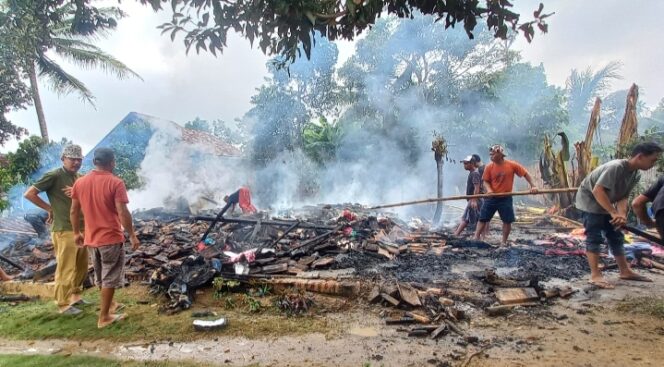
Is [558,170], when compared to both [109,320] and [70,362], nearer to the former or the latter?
[109,320]

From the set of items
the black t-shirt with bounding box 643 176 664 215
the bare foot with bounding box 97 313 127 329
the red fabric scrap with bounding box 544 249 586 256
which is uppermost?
the black t-shirt with bounding box 643 176 664 215

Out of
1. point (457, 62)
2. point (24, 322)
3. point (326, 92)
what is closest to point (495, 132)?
point (457, 62)

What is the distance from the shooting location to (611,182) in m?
4.48

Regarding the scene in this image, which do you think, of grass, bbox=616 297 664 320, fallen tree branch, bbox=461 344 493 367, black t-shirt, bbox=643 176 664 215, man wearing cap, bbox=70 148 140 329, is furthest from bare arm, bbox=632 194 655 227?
man wearing cap, bbox=70 148 140 329

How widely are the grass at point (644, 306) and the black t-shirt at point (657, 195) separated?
107cm

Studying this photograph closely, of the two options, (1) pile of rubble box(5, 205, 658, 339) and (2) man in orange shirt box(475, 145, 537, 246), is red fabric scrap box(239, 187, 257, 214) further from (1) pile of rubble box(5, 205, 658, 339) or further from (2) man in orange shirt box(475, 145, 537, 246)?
(2) man in orange shirt box(475, 145, 537, 246)

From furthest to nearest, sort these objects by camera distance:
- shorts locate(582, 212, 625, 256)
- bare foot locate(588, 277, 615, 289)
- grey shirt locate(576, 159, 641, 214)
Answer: shorts locate(582, 212, 625, 256) < bare foot locate(588, 277, 615, 289) < grey shirt locate(576, 159, 641, 214)

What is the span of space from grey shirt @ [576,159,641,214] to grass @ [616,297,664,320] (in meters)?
1.11

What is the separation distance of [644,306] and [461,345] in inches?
89.9

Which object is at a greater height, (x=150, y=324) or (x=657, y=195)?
(x=657, y=195)

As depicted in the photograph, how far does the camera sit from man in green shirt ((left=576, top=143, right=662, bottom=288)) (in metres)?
4.38

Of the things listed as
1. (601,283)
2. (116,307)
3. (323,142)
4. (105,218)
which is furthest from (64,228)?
(323,142)

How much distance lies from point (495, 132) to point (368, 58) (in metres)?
7.42

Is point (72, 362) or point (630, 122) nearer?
point (72, 362)
